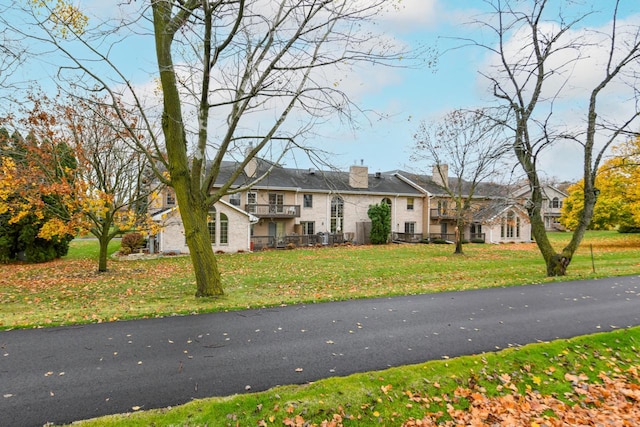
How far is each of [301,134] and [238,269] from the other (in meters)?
8.92

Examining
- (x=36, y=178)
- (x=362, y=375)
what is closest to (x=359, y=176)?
(x=36, y=178)

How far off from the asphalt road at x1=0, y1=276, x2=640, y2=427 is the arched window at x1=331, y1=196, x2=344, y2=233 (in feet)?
75.4

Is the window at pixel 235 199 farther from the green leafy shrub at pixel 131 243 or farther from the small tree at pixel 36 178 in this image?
the small tree at pixel 36 178

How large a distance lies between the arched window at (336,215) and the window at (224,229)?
401 inches

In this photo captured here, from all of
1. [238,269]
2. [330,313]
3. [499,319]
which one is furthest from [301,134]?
[238,269]

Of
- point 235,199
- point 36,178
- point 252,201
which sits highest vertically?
point 235,199

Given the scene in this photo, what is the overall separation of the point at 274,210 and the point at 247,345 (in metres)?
22.8

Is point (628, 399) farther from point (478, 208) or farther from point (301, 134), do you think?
point (478, 208)

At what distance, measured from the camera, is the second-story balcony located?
27812 millimetres

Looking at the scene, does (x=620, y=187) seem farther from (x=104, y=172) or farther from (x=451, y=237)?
(x=104, y=172)

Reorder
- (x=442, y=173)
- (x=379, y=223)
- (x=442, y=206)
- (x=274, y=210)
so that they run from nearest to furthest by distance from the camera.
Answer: (x=442, y=173), (x=274, y=210), (x=379, y=223), (x=442, y=206)

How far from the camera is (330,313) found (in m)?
7.51

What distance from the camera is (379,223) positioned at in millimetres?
30844

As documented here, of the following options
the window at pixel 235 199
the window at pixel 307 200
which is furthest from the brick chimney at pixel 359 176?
the window at pixel 235 199
